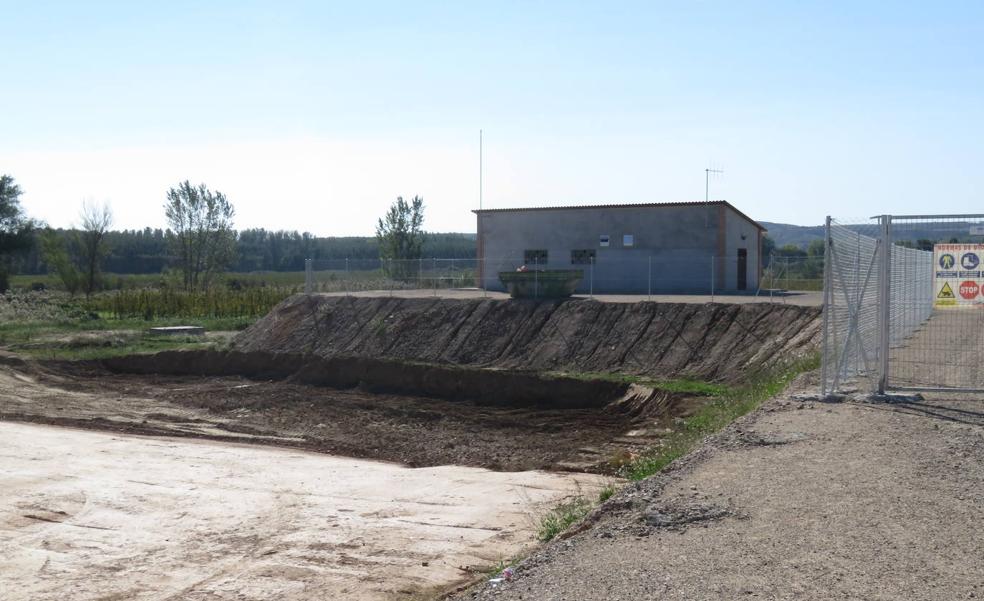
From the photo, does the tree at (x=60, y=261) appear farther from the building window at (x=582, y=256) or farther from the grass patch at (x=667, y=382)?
the grass patch at (x=667, y=382)

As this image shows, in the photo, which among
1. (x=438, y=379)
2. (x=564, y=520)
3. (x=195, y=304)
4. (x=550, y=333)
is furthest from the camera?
(x=195, y=304)

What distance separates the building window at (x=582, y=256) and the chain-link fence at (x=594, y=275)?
5 cm

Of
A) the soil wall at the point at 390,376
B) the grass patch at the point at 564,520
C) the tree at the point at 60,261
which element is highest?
the tree at the point at 60,261

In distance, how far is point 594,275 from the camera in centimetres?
4353

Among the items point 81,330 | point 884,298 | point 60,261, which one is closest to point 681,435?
point 884,298

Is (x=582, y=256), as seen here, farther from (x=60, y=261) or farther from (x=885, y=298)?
(x=60, y=261)

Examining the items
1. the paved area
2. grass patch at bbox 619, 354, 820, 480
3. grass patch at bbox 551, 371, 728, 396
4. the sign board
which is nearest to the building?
the paved area

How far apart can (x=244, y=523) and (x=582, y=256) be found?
3106 centimetres

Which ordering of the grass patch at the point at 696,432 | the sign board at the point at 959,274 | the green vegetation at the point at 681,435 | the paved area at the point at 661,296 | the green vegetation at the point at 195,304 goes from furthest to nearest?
the green vegetation at the point at 195,304 → the paved area at the point at 661,296 → the sign board at the point at 959,274 → the grass patch at the point at 696,432 → the green vegetation at the point at 681,435

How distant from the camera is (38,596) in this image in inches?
458

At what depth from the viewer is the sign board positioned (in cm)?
1395

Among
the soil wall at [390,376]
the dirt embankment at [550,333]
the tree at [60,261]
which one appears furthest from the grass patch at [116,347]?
the tree at [60,261]

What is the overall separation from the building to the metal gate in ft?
76.0

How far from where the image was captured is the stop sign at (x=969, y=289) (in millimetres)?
14094
